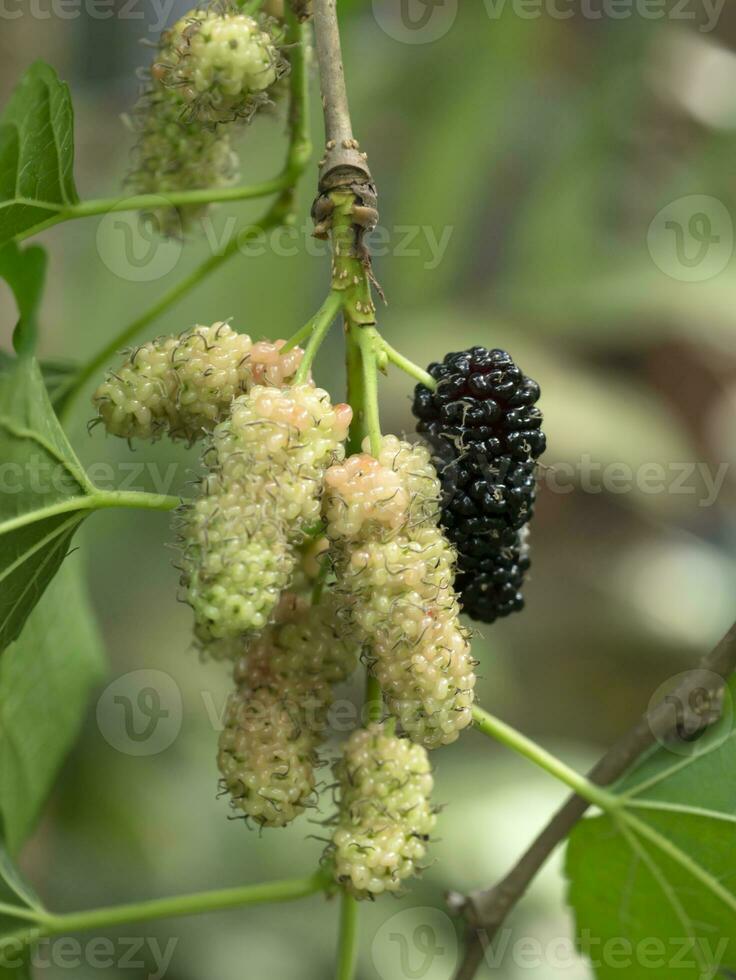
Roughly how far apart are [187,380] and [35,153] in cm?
19

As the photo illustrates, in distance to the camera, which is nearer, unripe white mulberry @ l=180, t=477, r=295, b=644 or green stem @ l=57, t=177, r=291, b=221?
unripe white mulberry @ l=180, t=477, r=295, b=644

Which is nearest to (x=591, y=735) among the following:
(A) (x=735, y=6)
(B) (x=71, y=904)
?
(B) (x=71, y=904)

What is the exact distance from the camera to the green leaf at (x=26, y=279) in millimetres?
546

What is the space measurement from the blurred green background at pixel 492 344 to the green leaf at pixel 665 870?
57cm

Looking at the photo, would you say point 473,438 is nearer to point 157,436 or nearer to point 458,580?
point 458,580

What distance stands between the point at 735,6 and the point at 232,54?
241 cm

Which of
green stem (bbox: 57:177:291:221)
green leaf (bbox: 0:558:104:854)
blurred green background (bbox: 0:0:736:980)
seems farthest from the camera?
blurred green background (bbox: 0:0:736:980)

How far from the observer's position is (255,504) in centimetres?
55

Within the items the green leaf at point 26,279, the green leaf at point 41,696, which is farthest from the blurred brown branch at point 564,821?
the green leaf at point 26,279

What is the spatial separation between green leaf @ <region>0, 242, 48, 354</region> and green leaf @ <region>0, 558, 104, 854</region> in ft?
1.15

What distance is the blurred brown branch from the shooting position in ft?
2.49

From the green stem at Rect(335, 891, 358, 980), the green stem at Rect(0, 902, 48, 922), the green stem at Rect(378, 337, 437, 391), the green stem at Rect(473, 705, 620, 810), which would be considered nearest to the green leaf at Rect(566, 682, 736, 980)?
the green stem at Rect(473, 705, 620, 810)

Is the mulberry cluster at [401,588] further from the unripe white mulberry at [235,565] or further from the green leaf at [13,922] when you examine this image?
the green leaf at [13,922]

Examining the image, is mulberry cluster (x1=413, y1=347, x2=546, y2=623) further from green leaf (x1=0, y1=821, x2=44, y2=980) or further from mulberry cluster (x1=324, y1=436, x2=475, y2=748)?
green leaf (x1=0, y1=821, x2=44, y2=980)
